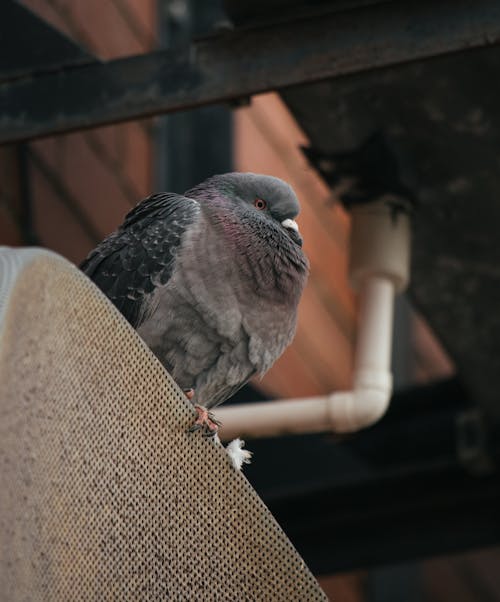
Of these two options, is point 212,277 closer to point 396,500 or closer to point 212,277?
point 212,277

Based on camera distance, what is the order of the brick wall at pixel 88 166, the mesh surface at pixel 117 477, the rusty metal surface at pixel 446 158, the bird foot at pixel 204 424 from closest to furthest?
the mesh surface at pixel 117 477, the bird foot at pixel 204 424, the rusty metal surface at pixel 446 158, the brick wall at pixel 88 166

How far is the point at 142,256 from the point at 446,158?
1415mm

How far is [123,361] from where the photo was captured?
2867 millimetres

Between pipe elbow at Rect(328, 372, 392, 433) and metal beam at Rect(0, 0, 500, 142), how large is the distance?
1418mm

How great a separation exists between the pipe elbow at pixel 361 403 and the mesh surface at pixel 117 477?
8.16 ft

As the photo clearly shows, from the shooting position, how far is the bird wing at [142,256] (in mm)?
4309

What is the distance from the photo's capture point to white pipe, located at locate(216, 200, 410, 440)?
17.5ft

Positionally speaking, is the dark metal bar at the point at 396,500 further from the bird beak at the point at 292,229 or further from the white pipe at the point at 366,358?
the bird beak at the point at 292,229

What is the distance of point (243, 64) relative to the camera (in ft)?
14.6

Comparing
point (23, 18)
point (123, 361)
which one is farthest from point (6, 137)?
point (123, 361)

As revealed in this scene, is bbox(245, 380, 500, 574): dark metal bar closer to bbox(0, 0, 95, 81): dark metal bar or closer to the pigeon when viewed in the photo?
the pigeon

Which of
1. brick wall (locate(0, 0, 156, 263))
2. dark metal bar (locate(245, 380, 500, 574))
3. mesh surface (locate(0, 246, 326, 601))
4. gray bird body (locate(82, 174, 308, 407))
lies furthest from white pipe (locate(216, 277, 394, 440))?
mesh surface (locate(0, 246, 326, 601))

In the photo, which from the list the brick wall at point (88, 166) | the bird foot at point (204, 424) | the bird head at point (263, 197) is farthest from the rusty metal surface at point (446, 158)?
the bird foot at point (204, 424)

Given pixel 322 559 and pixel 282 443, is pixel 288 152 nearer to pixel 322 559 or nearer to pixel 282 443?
pixel 282 443
